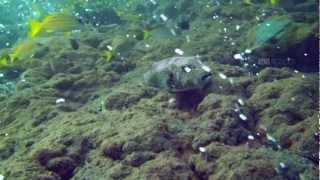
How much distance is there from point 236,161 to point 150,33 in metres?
5.47

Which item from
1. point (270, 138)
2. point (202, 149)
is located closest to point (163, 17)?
point (270, 138)

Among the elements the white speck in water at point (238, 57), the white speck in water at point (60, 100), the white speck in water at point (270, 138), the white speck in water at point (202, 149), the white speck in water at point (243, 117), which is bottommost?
the white speck in water at point (238, 57)

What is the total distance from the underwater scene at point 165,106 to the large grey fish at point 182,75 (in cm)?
2

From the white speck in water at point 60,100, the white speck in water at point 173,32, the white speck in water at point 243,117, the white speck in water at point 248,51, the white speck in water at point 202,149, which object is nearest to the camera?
the white speck in water at point 202,149

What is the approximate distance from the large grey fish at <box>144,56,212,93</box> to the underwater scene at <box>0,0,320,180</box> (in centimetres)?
2

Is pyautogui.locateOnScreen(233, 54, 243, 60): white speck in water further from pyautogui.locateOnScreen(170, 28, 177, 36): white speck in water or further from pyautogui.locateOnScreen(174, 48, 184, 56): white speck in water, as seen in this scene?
pyautogui.locateOnScreen(170, 28, 177, 36): white speck in water

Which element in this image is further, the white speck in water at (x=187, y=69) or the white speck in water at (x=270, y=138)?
the white speck in water at (x=187, y=69)

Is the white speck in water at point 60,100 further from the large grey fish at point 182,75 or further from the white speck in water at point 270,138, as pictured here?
the white speck in water at point 270,138

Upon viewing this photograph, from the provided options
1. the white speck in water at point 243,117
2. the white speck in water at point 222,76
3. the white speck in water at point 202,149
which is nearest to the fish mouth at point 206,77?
the white speck in water at point 222,76

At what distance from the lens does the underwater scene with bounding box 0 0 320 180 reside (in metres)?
4.27

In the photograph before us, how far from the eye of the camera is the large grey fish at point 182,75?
5.62 meters

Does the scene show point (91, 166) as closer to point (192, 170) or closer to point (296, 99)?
point (192, 170)

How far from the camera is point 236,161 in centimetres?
400

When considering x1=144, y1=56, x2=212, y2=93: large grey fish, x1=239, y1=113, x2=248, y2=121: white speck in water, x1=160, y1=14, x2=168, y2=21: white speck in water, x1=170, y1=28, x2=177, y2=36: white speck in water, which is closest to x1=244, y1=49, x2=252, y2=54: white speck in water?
x1=170, y1=28, x2=177, y2=36: white speck in water
